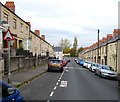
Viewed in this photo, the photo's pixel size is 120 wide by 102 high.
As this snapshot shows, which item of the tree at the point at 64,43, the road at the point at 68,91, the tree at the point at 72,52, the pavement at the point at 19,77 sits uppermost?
the tree at the point at 64,43

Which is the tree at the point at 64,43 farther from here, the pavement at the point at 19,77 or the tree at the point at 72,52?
the pavement at the point at 19,77

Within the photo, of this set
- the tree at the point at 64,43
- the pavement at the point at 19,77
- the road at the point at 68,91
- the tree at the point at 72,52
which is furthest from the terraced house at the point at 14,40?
the tree at the point at 72,52

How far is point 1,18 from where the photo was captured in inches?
710

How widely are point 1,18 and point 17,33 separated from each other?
601 cm

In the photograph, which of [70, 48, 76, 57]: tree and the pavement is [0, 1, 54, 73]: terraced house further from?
[70, 48, 76, 57]: tree

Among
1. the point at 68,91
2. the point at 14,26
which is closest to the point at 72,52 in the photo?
the point at 14,26

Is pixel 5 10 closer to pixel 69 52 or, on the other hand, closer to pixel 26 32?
pixel 26 32

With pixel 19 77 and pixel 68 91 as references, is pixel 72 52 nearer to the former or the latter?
pixel 19 77

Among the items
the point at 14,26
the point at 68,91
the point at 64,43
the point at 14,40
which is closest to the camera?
the point at 68,91

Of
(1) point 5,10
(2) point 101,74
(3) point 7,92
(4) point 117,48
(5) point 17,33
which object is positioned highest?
(1) point 5,10

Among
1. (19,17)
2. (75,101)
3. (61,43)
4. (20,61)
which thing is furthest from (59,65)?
(61,43)

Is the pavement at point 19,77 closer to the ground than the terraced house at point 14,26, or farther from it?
closer to the ground

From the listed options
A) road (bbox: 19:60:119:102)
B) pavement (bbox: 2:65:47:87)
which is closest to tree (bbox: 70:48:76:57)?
pavement (bbox: 2:65:47:87)

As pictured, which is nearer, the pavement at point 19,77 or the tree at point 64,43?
the pavement at point 19,77
